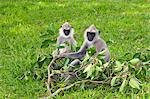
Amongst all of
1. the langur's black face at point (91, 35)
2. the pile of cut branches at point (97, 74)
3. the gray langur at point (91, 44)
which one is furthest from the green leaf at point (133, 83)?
the langur's black face at point (91, 35)

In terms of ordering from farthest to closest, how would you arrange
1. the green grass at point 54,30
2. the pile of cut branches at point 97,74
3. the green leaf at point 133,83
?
the green grass at point 54,30, the pile of cut branches at point 97,74, the green leaf at point 133,83

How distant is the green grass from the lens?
564 centimetres

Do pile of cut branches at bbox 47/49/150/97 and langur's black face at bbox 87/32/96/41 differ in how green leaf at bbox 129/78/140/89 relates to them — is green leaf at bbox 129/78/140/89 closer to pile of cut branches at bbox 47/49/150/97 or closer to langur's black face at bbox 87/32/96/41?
pile of cut branches at bbox 47/49/150/97

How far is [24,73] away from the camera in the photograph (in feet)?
19.5

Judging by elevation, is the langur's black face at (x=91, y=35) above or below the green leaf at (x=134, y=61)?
above

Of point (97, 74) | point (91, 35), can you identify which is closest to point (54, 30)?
point (91, 35)

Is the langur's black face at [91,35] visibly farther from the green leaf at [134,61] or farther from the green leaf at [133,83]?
the green leaf at [133,83]

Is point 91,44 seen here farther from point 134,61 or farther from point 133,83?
point 133,83

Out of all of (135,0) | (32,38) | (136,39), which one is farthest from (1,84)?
(135,0)

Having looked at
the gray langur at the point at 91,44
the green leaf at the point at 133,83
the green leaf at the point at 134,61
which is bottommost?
the green leaf at the point at 133,83

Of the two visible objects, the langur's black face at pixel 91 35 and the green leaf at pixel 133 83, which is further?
the langur's black face at pixel 91 35

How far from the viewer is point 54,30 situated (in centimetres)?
614

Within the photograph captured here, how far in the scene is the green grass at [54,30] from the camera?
564 cm

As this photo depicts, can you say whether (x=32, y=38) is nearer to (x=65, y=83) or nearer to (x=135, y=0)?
(x=65, y=83)
